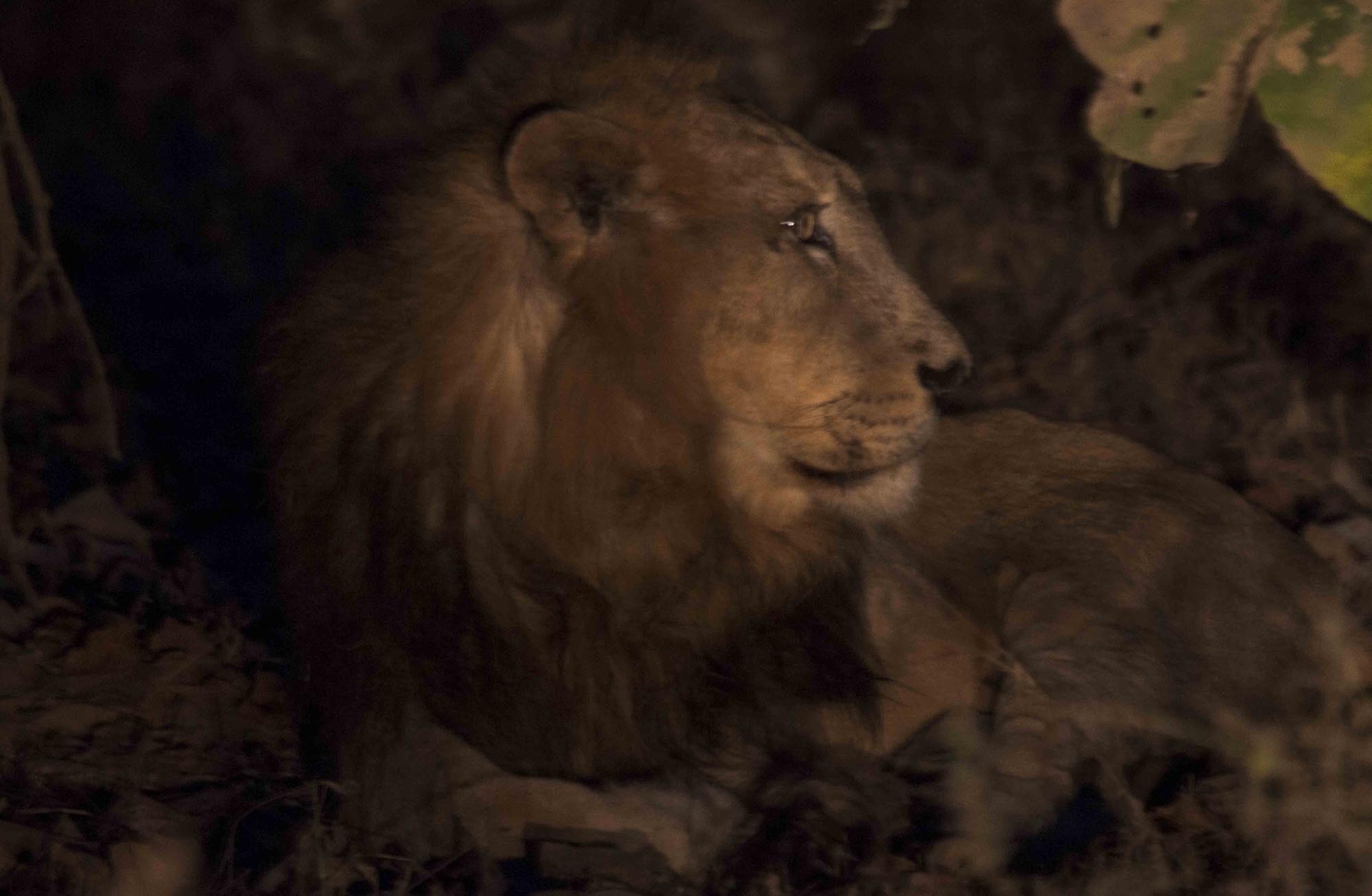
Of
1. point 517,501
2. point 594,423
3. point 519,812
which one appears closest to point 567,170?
point 594,423

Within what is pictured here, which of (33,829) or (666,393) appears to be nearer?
(666,393)

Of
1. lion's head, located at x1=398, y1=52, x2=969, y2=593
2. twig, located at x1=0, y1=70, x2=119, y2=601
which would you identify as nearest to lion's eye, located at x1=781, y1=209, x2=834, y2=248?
lion's head, located at x1=398, y1=52, x2=969, y2=593

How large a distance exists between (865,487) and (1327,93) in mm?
A: 1031

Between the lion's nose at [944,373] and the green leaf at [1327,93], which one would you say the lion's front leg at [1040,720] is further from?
the green leaf at [1327,93]

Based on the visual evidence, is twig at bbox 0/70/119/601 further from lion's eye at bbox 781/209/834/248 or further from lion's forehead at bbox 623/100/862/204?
lion's eye at bbox 781/209/834/248

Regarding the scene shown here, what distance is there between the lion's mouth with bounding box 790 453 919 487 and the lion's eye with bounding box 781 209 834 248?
36 cm

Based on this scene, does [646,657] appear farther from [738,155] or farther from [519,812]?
[738,155]

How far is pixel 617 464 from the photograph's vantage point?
259 cm

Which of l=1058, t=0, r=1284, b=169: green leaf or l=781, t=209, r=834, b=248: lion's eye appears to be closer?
l=1058, t=0, r=1284, b=169: green leaf

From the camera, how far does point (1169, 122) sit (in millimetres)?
2207

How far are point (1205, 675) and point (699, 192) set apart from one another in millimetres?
1357

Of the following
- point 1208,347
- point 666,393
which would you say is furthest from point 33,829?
point 1208,347

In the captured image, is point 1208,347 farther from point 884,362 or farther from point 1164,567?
point 884,362

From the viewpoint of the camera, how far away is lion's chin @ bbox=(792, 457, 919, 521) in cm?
277
